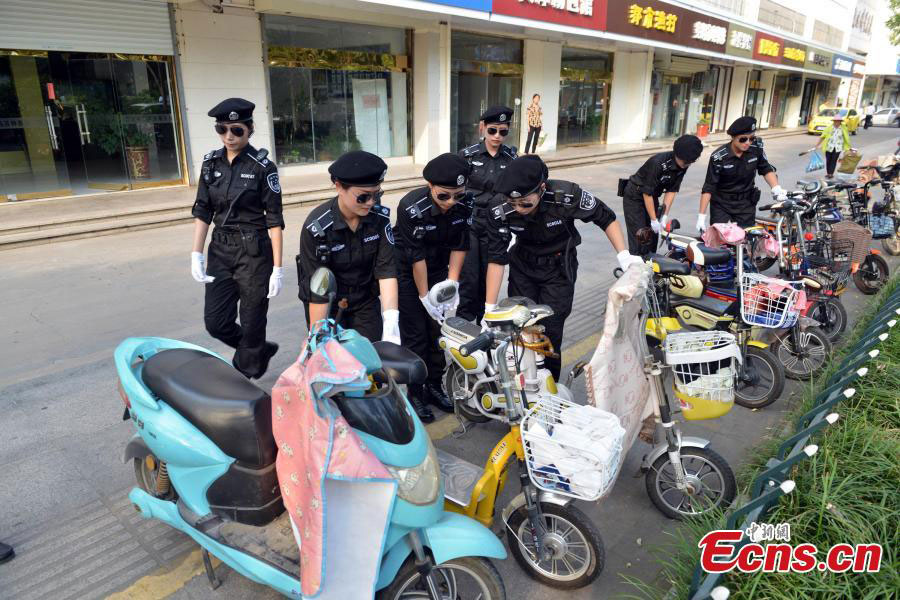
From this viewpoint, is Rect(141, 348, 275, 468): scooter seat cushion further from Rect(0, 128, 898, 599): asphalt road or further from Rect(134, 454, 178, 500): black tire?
Rect(0, 128, 898, 599): asphalt road

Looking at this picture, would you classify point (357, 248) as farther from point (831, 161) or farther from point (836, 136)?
point (831, 161)

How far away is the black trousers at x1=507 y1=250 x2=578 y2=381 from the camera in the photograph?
12.9 ft

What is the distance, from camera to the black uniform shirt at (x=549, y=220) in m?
3.73

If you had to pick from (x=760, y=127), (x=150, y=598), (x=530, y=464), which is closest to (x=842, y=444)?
(x=530, y=464)

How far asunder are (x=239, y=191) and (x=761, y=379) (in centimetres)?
388

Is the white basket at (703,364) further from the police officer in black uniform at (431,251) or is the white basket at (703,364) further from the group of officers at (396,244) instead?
the police officer in black uniform at (431,251)

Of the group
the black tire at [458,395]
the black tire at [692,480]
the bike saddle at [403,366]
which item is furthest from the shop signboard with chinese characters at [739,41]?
the bike saddle at [403,366]

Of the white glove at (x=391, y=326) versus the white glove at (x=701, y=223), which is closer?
the white glove at (x=391, y=326)

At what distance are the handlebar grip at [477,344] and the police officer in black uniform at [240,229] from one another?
7.52ft

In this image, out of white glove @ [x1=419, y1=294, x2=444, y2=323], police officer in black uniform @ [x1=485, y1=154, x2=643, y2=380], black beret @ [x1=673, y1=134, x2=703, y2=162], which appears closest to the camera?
police officer in black uniform @ [x1=485, y1=154, x2=643, y2=380]

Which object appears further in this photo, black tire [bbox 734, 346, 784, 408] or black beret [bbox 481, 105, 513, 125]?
black beret [bbox 481, 105, 513, 125]

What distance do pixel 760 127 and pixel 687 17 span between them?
17198 mm

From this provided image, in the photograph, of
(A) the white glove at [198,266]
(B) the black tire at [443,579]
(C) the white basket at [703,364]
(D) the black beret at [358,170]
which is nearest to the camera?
(B) the black tire at [443,579]

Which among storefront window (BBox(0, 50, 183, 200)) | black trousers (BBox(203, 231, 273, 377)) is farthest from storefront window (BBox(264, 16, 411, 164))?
black trousers (BBox(203, 231, 273, 377))
